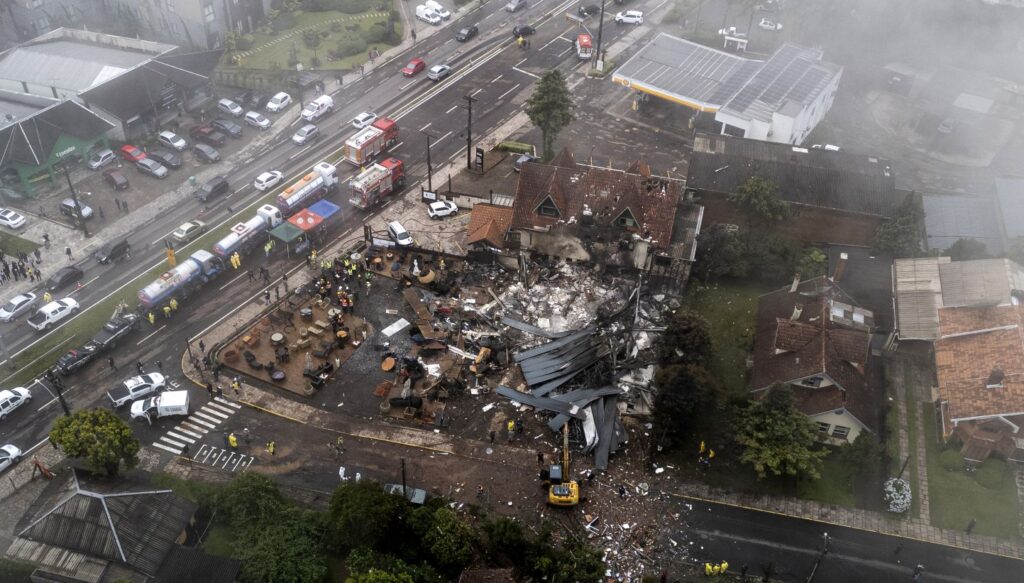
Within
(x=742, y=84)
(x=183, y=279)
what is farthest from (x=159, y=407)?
(x=742, y=84)

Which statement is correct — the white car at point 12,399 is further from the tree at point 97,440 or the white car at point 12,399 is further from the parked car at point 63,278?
the parked car at point 63,278

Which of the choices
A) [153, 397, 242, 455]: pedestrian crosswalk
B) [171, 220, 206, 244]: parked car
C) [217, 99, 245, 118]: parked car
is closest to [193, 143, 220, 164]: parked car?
[217, 99, 245, 118]: parked car

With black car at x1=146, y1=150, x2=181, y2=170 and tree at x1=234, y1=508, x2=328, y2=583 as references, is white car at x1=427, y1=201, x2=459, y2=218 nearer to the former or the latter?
black car at x1=146, y1=150, x2=181, y2=170

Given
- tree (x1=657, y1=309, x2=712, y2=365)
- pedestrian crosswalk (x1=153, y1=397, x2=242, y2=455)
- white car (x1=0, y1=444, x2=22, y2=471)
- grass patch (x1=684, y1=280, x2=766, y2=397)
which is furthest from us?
grass patch (x1=684, y1=280, x2=766, y2=397)

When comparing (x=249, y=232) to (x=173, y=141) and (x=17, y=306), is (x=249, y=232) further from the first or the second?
(x=173, y=141)

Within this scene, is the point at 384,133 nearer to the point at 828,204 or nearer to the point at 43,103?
the point at 43,103

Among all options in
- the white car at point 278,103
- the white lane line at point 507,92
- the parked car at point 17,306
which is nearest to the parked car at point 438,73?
the white lane line at point 507,92

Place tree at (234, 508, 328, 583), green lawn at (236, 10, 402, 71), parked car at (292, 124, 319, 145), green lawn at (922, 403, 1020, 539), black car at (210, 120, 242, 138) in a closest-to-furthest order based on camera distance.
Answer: tree at (234, 508, 328, 583) → green lawn at (922, 403, 1020, 539) → parked car at (292, 124, 319, 145) → black car at (210, 120, 242, 138) → green lawn at (236, 10, 402, 71)
